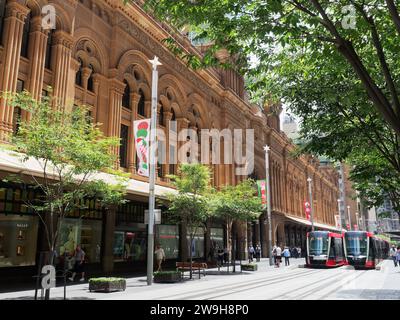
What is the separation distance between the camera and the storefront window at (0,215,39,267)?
17312 millimetres

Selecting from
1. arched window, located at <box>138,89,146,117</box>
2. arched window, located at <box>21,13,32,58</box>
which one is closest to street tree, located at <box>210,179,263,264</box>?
arched window, located at <box>138,89,146,117</box>

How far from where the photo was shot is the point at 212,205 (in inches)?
1003

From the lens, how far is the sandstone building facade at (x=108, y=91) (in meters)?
17.8

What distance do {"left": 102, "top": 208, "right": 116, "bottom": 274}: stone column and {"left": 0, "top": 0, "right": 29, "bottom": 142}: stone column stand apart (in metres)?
8.09

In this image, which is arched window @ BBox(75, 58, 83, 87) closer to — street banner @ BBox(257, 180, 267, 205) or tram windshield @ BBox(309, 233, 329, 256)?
tram windshield @ BBox(309, 233, 329, 256)

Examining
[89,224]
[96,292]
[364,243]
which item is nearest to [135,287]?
[96,292]

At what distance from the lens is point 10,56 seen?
1738 cm


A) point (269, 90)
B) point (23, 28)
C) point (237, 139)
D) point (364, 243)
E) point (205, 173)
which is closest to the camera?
point (269, 90)

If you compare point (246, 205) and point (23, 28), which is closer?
point (23, 28)

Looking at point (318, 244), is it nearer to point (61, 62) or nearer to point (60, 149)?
point (61, 62)

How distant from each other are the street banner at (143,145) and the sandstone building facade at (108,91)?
4.14 ft

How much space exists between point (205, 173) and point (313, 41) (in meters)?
15.3

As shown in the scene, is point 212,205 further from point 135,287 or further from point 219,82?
point 219,82

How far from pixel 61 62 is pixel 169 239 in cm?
1586
